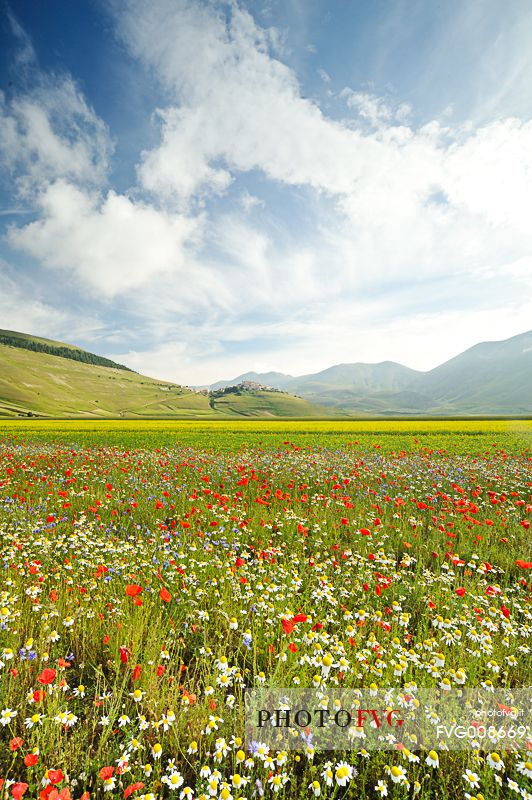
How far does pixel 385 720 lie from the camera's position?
8.50 ft

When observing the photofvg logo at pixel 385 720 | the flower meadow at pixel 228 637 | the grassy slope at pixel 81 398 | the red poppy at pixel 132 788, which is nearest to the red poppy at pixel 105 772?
the flower meadow at pixel 228 637

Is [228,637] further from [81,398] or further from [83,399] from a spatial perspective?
[81,398]

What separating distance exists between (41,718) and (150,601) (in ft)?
5.37

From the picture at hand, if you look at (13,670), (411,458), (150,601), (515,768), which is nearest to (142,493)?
(150,601)

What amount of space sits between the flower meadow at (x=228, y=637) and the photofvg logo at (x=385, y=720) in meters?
0.08

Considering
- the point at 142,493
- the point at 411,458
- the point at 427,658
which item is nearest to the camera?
the point at 427,658

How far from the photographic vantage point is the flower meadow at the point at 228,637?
2.23m

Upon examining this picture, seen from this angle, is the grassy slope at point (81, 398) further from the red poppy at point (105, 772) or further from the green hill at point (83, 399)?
the red poppy at point (105, 772)

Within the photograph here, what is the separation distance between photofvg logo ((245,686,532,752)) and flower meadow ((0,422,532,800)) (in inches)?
3.1

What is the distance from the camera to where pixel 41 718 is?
2.34 m

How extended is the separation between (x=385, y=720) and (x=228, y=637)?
4.99ft

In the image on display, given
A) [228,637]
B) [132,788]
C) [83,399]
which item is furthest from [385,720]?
[83,399]

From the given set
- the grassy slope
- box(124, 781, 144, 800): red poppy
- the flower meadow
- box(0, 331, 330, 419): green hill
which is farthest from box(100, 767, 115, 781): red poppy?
box(0, 331, 330, 419): green hill

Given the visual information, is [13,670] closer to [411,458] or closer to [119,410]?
[411,458]
